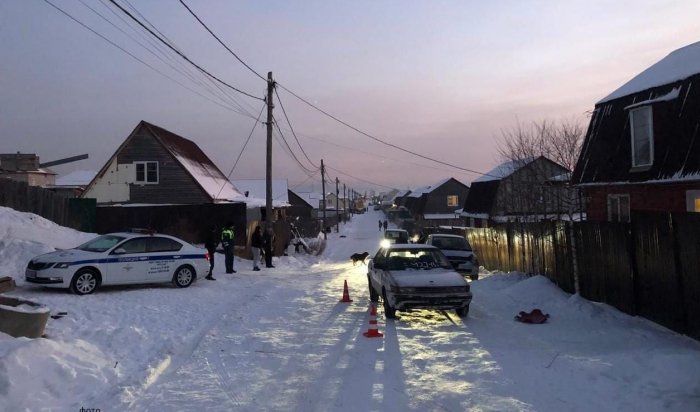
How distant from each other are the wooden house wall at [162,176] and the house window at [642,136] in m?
22.4

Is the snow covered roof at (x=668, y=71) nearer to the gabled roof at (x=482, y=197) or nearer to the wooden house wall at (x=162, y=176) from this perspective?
the wooden house wall at (x=162, y=176)

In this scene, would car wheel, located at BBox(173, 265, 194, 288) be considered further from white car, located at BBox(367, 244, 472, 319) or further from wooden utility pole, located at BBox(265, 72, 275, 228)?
wooden utility pole, located at BBox(265, 72, 275, 228)

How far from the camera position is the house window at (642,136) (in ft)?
56.2

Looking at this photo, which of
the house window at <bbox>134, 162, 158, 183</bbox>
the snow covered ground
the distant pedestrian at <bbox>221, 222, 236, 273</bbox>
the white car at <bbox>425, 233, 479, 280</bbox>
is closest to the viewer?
the snow covered ground

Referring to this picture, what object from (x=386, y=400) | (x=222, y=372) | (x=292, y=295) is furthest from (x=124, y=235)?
(x=386, y=400)

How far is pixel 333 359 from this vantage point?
7953 millimetres

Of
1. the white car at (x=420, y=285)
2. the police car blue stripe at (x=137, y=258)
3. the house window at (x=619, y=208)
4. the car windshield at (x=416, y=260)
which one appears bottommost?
the white car at (x=420, y=285)

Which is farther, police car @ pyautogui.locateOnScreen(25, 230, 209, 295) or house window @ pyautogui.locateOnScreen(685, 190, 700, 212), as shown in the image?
house window @ pyautogui.locateOnScreen(685, 190, 700, 212)

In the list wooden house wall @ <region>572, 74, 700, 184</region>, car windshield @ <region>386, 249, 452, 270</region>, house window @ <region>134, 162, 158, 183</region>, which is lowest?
car windshield @ <region>386, 249, 452, 270</region>

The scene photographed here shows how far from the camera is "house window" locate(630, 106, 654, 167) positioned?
674 inches

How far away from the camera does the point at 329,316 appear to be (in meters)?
11.6

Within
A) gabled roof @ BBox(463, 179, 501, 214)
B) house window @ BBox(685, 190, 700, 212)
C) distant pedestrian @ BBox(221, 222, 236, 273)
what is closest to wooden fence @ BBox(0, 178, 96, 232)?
distant pedestrian @ BBox(221, 222, 236, 273)

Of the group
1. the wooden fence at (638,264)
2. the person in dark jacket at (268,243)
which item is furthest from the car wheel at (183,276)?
the wooden fence at (638,264)

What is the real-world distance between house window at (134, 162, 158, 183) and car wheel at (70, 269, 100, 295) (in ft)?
66.5
